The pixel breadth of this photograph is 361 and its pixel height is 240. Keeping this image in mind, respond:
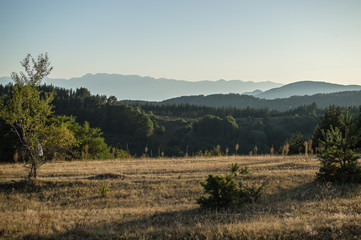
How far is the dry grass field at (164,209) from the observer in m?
7.04

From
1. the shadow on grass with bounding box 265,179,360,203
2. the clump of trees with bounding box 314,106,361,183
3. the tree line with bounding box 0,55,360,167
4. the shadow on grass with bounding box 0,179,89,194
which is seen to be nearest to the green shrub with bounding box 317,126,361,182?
the clump of trees with bounding box 314,106,361,183

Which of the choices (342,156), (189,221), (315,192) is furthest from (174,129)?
(189,221)

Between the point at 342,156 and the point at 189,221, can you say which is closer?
the point at 189,221

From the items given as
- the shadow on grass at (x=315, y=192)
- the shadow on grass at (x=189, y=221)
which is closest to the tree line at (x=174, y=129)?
the shadow on grass at (x=315, y=192)

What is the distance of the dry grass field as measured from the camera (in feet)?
23.1

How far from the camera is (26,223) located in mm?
8344

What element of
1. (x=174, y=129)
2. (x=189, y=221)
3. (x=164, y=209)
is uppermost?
(x=189, y=221)

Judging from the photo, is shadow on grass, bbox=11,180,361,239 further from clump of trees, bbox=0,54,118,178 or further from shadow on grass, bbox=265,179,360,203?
clump of trees, bbox=0,54,118,178

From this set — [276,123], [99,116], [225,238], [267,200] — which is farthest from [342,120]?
[276,123]

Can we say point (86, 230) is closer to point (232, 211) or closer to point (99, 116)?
point (232, 211)

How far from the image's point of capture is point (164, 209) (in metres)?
10.4

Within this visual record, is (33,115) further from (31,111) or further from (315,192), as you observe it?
(315,192)

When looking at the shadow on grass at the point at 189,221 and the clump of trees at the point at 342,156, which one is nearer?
the shadow on grass at the point at 189,221

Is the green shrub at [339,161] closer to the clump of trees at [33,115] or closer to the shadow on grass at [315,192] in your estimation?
the shadow on grass at [315,192]
